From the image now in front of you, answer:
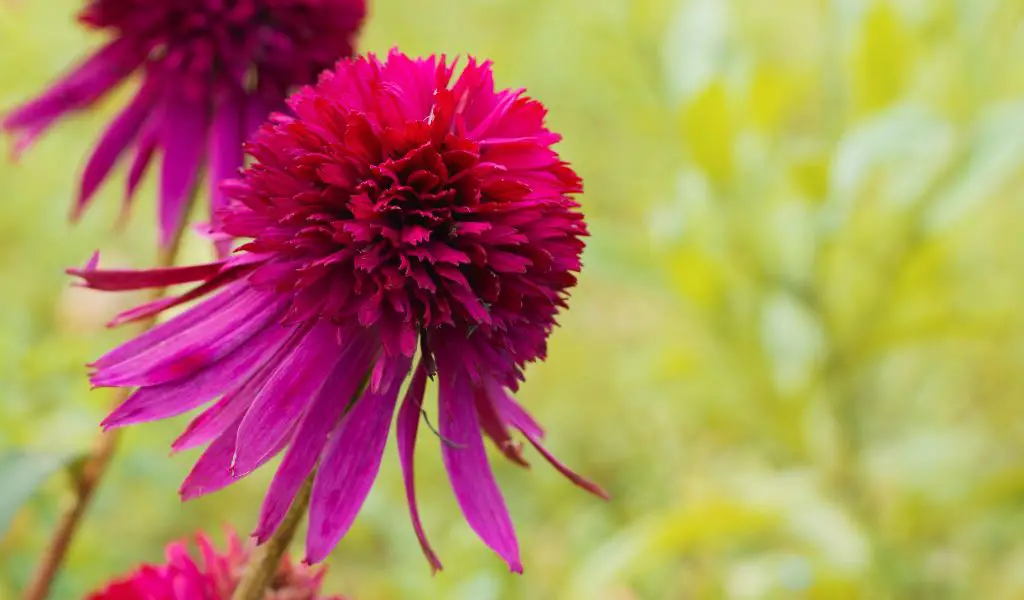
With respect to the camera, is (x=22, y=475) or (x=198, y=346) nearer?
(x=198, y=346)

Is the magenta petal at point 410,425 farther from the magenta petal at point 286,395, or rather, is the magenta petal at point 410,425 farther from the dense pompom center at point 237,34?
the dense pompom center at point 237,34

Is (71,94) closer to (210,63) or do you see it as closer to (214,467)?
(210,63)

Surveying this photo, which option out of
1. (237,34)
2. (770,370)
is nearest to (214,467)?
(237,34)

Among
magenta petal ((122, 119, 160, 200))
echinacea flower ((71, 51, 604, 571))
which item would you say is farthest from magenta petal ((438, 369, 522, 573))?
magenta petal ((122, 119, 160, 200))

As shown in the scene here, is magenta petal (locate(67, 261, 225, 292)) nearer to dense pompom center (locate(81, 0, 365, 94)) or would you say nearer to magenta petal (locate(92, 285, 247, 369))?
magenta petal (locate(92, 285, 247, 369))

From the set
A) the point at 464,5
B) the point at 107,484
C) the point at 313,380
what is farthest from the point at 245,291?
the point at 464,5

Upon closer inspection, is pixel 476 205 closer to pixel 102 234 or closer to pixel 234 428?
pixel 234 428
